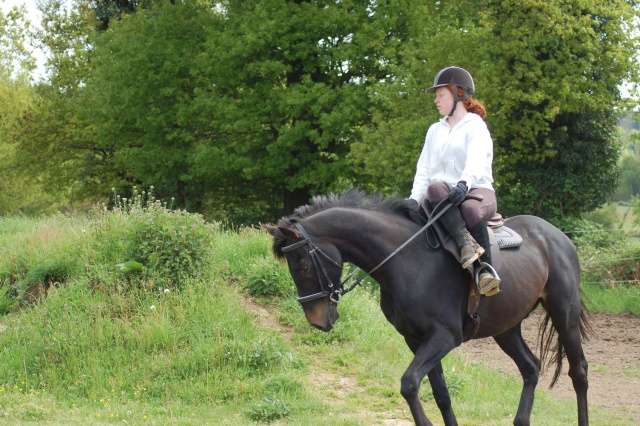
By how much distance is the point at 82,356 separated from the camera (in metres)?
8.23

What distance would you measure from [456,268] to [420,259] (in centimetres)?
31

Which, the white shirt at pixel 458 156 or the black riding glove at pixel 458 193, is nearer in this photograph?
the black riding glove at pixel 458 193

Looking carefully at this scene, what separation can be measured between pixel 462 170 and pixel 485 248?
68cm

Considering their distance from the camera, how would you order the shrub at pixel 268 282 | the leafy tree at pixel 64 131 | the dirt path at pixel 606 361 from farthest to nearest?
the leafy tree at pixel 64 131, the shrub at pixel 268 282, the dirt path at pixel 606 361

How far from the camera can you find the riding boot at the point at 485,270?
538cm

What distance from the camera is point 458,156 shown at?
586 centimetres

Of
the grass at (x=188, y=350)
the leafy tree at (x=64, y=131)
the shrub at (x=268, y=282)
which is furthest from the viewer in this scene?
the leafy tree at (x=64, y=131)

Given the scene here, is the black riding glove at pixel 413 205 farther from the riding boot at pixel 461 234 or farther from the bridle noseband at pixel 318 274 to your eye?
the bridle noseband at pixel 318 274

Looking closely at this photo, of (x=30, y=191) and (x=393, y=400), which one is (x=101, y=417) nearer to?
(x=393, y=400)

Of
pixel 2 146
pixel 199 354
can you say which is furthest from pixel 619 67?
pixel 2 146

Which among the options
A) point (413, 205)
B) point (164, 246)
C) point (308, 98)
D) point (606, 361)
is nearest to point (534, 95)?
point (308, 98)

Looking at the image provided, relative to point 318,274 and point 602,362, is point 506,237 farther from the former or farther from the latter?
point 602,362

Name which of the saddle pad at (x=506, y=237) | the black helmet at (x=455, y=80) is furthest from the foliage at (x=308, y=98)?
the black helmet at (x=455, y=80)

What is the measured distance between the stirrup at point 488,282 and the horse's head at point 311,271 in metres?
1.04
